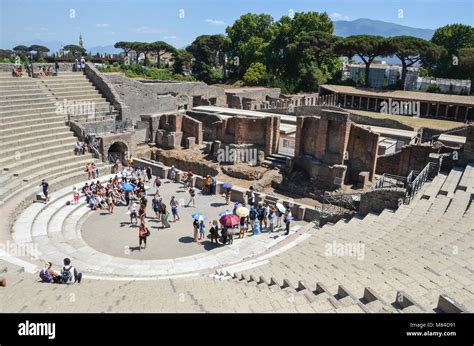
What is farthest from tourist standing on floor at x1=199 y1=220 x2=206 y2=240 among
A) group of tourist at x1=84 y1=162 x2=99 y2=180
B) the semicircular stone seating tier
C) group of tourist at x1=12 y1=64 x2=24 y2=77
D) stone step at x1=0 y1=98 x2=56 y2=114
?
group of tourist at x1=12 y1=64 x2=24 y2=77

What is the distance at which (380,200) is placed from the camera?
643 inches

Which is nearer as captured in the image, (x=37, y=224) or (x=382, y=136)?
(x=37, y=224)

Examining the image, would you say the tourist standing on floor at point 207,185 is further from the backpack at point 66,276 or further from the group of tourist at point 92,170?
the backpack at point 66,276

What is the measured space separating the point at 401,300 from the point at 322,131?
16.5m

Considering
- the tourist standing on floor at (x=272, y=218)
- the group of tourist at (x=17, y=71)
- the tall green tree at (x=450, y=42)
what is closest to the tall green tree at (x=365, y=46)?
the tall green tree at (x=450, y=42)

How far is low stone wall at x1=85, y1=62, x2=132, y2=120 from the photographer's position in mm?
28484

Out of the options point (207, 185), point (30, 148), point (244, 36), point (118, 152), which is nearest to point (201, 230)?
point (207, 185)

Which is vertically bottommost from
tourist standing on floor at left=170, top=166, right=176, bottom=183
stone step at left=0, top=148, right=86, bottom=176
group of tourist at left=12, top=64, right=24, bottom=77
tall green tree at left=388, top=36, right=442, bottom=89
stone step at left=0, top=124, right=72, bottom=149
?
tourist standing on floor at left=170, top=166, right=176, bottom=183

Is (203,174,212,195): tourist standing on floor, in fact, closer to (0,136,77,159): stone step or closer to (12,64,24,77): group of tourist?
(0,136,77,159): stone step

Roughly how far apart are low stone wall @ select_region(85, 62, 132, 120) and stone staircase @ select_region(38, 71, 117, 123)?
1.10 feet

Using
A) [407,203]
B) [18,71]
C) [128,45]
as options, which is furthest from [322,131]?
[128,45]

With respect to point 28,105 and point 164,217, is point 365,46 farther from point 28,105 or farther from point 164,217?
point 164,217

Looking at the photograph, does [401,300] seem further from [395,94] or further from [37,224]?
[395,94]

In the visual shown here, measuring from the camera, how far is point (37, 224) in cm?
1584
